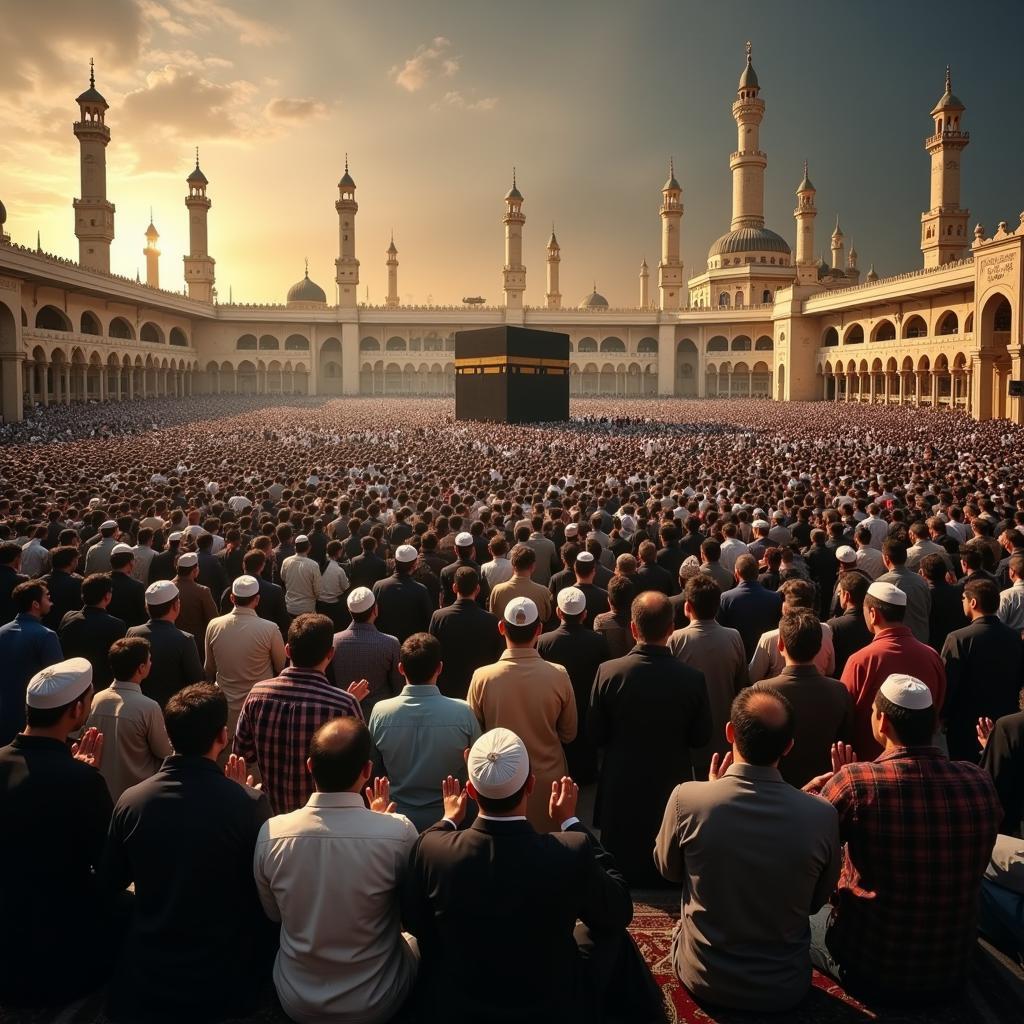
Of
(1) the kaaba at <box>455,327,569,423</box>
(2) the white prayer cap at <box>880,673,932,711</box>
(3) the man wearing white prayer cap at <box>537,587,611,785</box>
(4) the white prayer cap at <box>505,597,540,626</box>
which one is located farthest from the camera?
(1) the kaaba at <box>455,327,569,423</box>

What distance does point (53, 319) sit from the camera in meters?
42.1

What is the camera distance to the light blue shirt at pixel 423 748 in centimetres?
351

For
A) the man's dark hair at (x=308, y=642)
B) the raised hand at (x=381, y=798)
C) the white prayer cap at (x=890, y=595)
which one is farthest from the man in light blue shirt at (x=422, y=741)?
the white prayer cap at (x=890, y=595)

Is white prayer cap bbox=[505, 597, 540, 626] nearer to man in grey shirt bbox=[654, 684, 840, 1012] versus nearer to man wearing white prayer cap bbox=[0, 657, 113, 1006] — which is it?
man in grey shirt bbox=[654, 684, 840, 1012]

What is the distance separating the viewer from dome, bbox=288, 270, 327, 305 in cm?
7131

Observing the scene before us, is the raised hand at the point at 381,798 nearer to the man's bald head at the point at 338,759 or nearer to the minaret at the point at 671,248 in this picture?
the man's bald head at the point at 338,759

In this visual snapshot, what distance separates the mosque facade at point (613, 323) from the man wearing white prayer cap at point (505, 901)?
1489 inches

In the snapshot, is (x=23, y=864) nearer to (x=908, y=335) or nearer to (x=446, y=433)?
(x=446, y=433)

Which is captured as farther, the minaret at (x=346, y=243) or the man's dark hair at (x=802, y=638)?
the minaret at (x=346, y=243)

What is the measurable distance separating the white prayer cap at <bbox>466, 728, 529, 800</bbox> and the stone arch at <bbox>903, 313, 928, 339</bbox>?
48370 mm

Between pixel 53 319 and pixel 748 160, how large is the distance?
170ft

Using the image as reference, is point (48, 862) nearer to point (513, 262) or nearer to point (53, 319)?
point (53, 319)

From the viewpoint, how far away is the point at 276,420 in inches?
1225

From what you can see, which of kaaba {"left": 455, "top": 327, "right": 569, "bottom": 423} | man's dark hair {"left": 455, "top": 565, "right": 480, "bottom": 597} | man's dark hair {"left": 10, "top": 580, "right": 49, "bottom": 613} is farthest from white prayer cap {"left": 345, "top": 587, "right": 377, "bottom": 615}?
kaaba {"left": 455, "top": 327, "right": 569, "bottom": 423}
